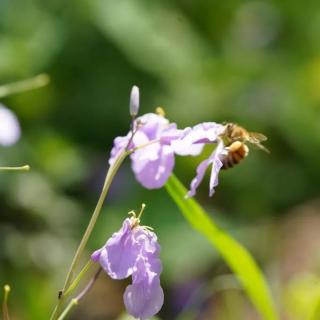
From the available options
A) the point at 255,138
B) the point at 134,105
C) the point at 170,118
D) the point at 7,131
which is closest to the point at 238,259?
the point at 255,138

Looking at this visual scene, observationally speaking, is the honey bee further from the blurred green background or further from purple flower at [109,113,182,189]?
the blurred green background

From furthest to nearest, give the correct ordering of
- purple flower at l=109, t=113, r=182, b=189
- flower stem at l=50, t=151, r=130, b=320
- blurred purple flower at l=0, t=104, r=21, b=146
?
blurred purple flower at l=0, t=104, r=21, b=146
purple flower at l=109, t=113, r=182, b=189
flower stem at l=50, t=151, r=130, b=320

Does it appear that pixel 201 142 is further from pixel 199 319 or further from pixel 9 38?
pixel 9 38

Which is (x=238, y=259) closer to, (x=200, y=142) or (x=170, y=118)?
(x=200, y=142)

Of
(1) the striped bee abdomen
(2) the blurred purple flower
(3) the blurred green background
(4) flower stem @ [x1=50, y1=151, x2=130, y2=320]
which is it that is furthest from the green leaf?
(3) the blurred green background

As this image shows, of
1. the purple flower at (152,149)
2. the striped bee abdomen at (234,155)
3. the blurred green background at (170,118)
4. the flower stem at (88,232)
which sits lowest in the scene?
the blurred green background at (170,118)

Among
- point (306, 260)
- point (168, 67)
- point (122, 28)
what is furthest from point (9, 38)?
point (306, 260)

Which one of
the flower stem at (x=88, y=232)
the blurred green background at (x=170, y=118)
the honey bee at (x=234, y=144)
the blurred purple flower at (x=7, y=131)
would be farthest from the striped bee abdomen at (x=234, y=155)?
the blurred green background at (x=170, y=118)

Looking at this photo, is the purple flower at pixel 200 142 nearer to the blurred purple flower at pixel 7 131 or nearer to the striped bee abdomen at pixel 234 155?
the striped bee abdomen at pixel 234 155
